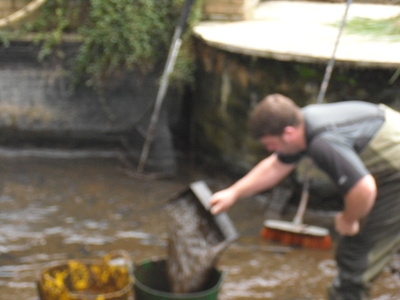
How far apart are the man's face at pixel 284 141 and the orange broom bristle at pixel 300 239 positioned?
1.83 m

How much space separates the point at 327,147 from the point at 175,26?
3.85m

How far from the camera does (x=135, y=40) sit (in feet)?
22.0

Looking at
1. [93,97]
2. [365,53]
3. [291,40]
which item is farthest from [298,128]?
[93,97]

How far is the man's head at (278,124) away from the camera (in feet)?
11.2

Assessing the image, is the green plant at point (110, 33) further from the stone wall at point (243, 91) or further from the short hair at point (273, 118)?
the short hair at point (273, 118)

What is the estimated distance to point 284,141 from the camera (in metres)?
3.51

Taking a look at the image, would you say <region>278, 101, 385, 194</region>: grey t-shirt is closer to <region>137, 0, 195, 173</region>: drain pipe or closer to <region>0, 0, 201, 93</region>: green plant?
<region>137, 0, 195, 173</region>: drain pipe

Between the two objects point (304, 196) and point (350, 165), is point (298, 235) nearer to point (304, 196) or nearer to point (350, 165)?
point (304, 196)

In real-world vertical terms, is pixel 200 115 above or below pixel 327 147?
below

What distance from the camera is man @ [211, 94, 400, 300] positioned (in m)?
3.40

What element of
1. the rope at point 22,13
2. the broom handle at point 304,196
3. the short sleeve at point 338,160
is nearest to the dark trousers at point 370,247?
the short sleeve at point 338,160

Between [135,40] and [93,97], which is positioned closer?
[135,40]

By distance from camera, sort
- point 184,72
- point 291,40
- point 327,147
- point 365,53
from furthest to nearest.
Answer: point 184,72 → point 291,40 → point 365,53 → point 327,147

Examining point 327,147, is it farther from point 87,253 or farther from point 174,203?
point 87,253
